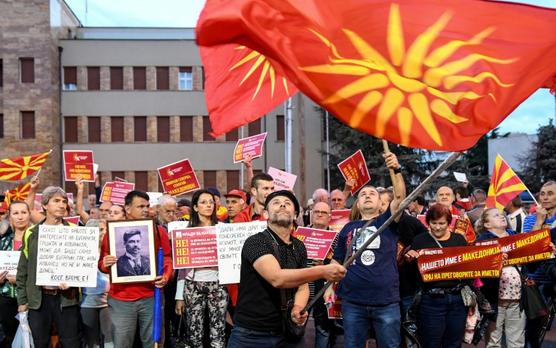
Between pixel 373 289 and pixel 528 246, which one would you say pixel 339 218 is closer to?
pixel 528 246

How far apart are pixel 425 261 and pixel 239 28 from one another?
329 cm

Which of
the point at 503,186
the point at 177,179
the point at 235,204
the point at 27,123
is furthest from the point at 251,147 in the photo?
the point at 27,123

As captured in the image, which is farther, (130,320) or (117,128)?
(117,128)

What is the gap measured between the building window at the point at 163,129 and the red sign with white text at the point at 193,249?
120ft

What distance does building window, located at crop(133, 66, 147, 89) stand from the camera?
42250 millimetres

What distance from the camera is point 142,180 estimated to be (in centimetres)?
4197

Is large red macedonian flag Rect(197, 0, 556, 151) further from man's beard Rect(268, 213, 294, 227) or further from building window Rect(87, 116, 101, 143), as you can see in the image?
building window Rect(87, 116, 101, 143)

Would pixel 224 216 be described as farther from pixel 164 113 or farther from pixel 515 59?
pixel 164 113

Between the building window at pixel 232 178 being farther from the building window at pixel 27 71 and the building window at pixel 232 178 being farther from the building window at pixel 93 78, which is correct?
the building window at pixel 27 71

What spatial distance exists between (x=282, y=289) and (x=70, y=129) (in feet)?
132

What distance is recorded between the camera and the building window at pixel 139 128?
42.3 meters

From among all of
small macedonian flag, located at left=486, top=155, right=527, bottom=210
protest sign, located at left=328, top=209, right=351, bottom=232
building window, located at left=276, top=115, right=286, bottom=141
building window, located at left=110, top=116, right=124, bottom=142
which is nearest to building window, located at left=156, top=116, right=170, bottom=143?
building window, located at left=110, top=116, right=124, bottom=142

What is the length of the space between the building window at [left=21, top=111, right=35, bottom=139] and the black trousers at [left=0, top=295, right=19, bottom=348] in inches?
1408

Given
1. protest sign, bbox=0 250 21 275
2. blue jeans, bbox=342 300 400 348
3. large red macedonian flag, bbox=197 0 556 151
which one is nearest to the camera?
large red macedonian flag, bbox=197 0 556 151
